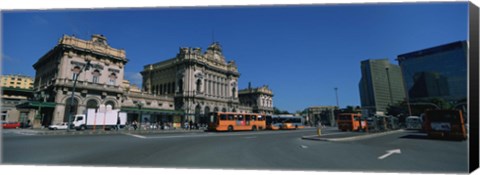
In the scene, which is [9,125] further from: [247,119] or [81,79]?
[247,119]

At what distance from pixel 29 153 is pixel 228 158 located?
7.32 meters

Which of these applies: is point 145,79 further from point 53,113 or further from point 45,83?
point 53,113

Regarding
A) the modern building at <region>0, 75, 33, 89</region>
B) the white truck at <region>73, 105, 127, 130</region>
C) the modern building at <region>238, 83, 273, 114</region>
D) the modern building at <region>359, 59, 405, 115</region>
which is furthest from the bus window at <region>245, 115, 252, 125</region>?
the modern building at <region>0, 75, 33, 89</region>

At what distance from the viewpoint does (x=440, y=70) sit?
15945 millimetres

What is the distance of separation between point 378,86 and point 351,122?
1583 centimetres

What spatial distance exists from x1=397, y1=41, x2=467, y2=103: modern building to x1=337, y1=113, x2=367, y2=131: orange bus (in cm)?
632

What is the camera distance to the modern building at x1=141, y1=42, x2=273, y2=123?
2098 inches

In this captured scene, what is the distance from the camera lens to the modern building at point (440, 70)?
33.7ft

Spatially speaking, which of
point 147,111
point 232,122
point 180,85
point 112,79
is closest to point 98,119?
point 112,79

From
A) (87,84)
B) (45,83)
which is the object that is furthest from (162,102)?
(45,83)

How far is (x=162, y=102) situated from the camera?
51.5m

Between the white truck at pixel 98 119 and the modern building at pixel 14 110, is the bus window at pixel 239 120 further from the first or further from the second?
the modern building at pixel 14 110

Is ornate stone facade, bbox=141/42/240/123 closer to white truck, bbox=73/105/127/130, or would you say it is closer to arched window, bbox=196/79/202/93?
arched window, bbox=196/79/202/93

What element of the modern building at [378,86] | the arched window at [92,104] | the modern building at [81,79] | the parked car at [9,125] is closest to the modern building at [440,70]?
the modern building at [378,86]
